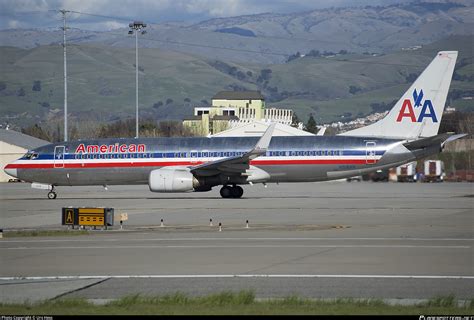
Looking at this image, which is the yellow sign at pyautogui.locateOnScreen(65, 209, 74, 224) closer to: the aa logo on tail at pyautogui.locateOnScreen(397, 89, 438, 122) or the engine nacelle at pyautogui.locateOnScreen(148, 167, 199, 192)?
the engine nacelle at pyautogui.locateOnScreen(148, 167, 199, 192)

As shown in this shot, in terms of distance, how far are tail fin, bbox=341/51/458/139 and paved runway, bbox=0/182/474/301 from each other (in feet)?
31.2

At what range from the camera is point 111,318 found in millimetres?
14961

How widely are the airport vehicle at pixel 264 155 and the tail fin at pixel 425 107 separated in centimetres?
5

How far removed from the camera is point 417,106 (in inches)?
2015

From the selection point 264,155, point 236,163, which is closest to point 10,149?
point 264,155

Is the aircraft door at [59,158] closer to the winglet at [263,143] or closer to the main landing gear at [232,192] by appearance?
the main landing gear at [232,192]

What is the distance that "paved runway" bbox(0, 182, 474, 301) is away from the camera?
18906mm

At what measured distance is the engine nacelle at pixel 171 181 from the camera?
161 ft

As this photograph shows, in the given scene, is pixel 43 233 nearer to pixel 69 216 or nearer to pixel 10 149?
pixel 69 216

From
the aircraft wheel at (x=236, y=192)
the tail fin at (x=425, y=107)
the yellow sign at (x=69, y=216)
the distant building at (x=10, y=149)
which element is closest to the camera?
the yellow sign at (x=69, y=216)

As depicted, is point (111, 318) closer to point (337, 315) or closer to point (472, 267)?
point (337, 315)

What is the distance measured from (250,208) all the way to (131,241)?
1453 centimetres

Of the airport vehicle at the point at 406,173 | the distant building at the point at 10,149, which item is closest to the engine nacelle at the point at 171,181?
the airport vehicle at the point at 406,173

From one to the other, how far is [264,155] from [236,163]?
1.99 meters
